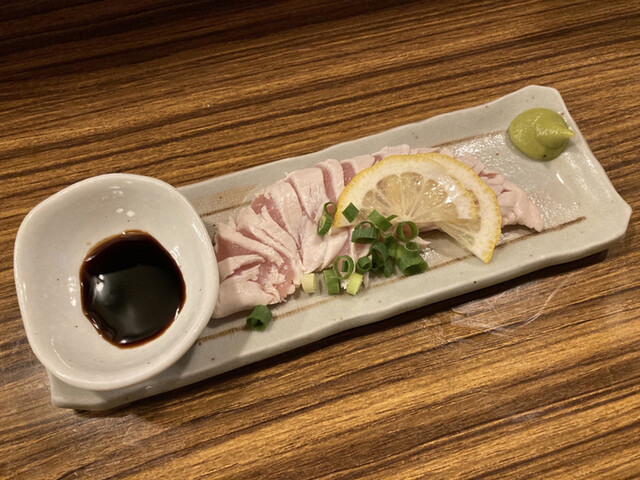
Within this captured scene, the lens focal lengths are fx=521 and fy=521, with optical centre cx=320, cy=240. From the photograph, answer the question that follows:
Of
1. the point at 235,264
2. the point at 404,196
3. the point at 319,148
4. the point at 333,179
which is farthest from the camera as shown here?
the point at 319,148

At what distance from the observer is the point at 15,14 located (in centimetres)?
425

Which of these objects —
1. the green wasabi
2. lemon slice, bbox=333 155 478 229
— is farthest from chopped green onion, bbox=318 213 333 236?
the green wasabi

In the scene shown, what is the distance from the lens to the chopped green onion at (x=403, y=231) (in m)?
2.99

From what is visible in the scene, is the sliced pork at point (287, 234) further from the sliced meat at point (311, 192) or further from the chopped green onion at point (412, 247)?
the chopped green onion at point (412, 247)

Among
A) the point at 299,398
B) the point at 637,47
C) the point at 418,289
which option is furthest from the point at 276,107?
the point at 637,47

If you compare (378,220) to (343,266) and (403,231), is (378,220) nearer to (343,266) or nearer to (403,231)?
(403,231)

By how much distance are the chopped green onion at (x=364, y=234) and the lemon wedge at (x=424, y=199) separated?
0.07m

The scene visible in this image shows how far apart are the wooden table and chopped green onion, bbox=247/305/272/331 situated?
256 millimetres

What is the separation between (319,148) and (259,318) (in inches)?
57.0

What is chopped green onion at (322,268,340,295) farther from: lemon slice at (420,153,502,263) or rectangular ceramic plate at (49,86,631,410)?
lemon slice at (420,153,502,263)

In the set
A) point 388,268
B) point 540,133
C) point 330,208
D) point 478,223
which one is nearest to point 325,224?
point 330,208

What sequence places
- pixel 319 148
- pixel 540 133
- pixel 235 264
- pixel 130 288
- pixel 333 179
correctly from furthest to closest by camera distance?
pixel 319 148, pixel 540 133, pixel 333 179, pixel 235 264, pixel 130 288

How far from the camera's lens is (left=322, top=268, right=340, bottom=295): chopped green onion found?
293 centimetres

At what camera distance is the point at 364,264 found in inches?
114
